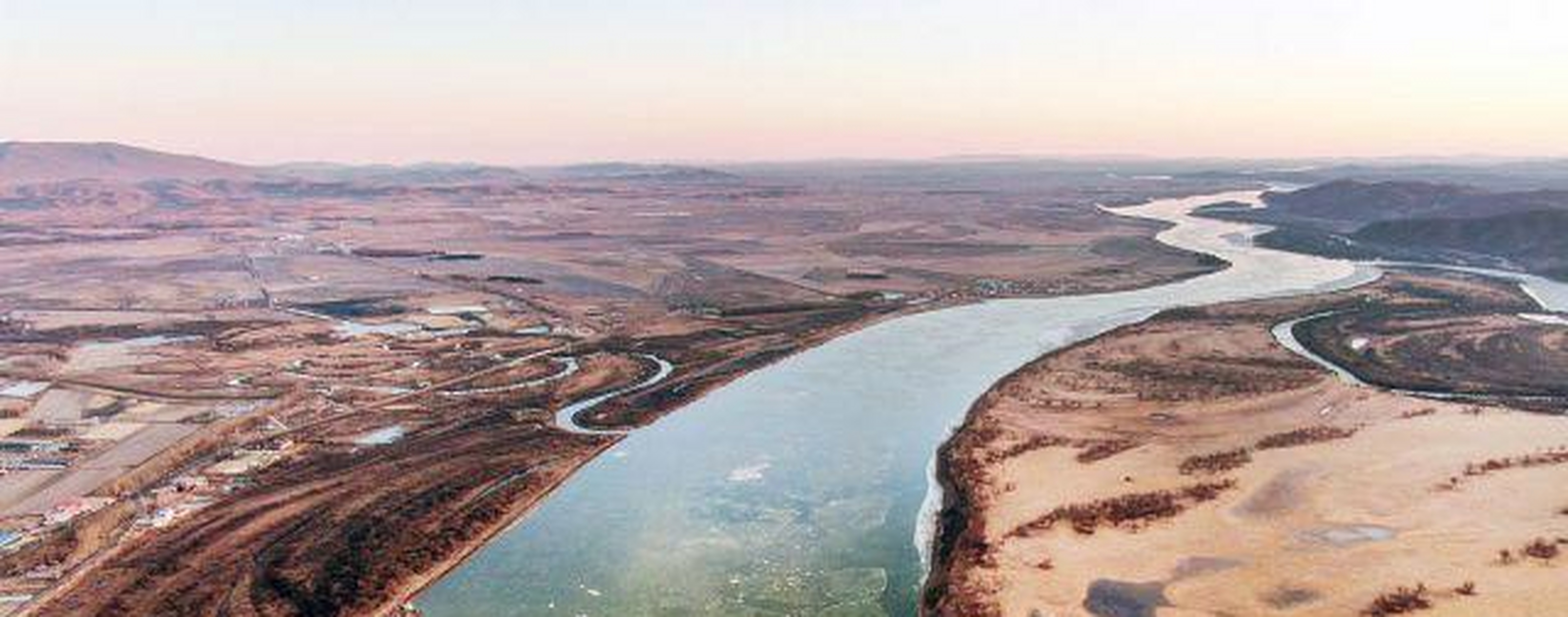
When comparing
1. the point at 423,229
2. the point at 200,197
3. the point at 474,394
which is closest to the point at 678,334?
the point at 474,394

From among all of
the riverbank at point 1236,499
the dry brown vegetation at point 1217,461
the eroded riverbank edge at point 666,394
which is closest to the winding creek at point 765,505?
the eroded riverbank edge at point 666,394

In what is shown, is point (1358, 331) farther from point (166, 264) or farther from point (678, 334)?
point (166, 264)

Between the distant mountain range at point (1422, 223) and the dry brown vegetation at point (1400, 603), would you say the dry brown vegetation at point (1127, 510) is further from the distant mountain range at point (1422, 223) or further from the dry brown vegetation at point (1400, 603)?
the distant mountain range at point (1422, 223)

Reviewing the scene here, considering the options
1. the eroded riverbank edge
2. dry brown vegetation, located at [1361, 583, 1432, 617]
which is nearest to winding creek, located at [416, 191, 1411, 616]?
the eroded riverbank edge

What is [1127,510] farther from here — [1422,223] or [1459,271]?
[1422,223]

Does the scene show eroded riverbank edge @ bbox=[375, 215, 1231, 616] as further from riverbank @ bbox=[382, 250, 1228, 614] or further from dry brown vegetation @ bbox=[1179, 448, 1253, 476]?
dry brown vegetation @ bbox=[1179, 448, 1253, 476]

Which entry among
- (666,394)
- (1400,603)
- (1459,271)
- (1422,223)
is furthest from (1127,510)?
(1422,223)

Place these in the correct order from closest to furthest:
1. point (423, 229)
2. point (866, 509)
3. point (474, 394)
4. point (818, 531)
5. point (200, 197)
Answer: point (818, 531) → point (866, 509) → point (474, 394) → point (423, 229) → point (200, 197)
